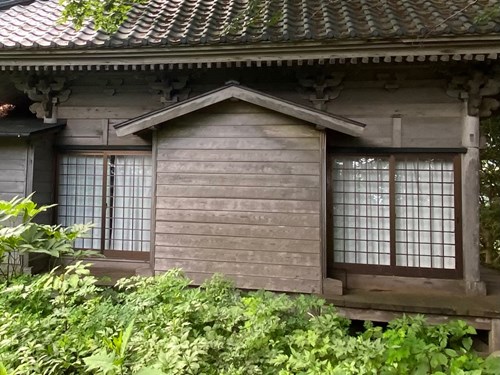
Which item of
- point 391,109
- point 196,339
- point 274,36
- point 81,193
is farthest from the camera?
point 81,193

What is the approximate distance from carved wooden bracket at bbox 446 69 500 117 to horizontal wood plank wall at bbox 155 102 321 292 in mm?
2189

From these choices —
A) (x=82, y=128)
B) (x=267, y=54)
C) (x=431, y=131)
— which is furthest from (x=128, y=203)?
(x=431, y=131)

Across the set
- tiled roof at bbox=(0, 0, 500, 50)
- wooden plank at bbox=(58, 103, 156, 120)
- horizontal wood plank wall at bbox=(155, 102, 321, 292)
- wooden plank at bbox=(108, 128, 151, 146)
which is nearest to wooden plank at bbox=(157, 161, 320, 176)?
horizontal wood plank wall at bbox=(155, 102, 321, 292)

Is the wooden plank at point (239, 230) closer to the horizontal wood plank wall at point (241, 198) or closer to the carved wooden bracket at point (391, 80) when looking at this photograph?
the horizontal wood plank wall at point (241, 198)

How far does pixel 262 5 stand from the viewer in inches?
233

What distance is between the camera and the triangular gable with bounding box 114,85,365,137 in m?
4.66

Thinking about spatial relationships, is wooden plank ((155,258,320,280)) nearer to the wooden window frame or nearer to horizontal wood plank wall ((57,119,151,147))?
the wooden window frame

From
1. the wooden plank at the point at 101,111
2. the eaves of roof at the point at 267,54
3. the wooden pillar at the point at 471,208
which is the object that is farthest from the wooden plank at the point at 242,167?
the wooden pillar at the point at 471,208

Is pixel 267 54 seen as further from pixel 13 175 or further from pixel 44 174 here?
pixel 13 175

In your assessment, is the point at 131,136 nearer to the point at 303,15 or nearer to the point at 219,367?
the point at 303,15

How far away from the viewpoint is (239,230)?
5.07 meters

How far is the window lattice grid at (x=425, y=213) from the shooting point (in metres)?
5.21

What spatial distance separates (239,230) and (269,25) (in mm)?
2999

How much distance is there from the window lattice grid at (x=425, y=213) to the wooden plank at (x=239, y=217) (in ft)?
4.87
